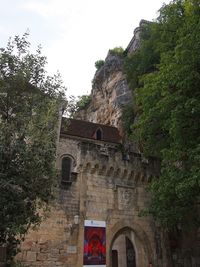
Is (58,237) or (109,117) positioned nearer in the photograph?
(58,237)

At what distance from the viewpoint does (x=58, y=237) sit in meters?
16.3

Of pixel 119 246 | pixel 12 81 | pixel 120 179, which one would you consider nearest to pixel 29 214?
pixel 12 81

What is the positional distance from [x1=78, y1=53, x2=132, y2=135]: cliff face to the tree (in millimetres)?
21809

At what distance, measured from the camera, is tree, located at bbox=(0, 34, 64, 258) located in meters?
10.6

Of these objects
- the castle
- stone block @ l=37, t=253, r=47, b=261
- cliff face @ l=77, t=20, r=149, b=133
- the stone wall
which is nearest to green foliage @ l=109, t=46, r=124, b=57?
cliff face @ l=77, t=20, r=149, b=133

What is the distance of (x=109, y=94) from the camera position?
40.7 metres

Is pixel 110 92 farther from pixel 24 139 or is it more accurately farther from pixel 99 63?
pixel 24 139

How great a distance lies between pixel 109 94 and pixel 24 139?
29.3 metres

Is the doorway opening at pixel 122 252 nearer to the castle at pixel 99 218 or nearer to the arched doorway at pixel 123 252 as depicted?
the arched doorway at pixel 123 252

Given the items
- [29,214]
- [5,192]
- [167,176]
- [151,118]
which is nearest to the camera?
[5,192]

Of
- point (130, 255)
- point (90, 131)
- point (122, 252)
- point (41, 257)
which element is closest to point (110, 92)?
point (90, 131)

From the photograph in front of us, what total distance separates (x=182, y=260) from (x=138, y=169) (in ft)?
19.6

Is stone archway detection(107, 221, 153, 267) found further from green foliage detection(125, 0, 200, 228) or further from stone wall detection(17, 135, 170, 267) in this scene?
green foliage detection(125, 0, 200, 228)

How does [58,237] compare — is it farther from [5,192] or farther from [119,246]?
[119,246]
